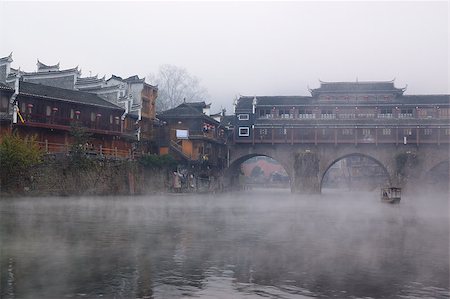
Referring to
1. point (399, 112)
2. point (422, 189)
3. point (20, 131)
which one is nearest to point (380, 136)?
point (399, 112)

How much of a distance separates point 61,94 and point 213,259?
36.5 metres

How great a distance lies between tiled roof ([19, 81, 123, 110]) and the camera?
4303 centimetres

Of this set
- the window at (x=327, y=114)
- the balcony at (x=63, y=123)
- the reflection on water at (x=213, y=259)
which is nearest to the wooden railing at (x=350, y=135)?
the window at (x=327, y=114)

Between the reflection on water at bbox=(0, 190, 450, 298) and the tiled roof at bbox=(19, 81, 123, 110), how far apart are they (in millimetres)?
22752

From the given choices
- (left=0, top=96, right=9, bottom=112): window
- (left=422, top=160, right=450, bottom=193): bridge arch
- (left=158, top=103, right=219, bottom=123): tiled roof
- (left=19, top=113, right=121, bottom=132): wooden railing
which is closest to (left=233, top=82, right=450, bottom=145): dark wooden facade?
(left=422, top=160, right=450, bottom=193): bridge arch

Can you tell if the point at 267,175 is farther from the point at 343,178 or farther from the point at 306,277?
the point at 306,277

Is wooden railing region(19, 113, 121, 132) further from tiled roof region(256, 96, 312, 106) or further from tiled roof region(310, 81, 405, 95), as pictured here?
tiled roof region(310, 81, 405, 95)

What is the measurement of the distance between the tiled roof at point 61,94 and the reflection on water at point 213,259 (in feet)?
74.6

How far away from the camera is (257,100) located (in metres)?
67.7

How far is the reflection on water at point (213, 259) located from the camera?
1038 cm

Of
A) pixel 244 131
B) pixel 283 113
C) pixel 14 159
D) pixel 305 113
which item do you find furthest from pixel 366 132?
pixel 14 159

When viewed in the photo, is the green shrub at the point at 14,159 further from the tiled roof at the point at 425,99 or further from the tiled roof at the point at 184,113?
the tiled roof at the point at 425,99

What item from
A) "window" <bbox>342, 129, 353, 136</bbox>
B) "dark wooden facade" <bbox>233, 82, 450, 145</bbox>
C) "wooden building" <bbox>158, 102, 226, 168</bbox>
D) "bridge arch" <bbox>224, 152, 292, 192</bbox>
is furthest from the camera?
"bridge arch" <bbox>224, 152, 292, 192</bbox>

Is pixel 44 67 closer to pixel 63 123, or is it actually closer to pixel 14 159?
pixel 63 123
